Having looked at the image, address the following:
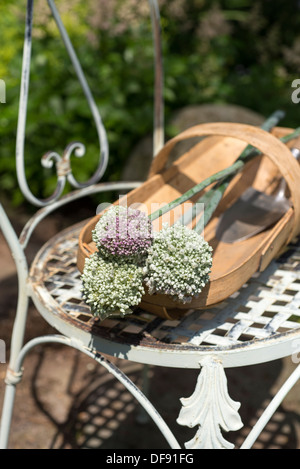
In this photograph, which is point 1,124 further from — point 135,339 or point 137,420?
point 135,339

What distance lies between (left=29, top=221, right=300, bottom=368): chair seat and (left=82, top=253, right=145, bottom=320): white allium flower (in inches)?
5.7

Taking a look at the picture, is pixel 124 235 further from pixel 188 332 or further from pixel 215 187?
pixel 215 187

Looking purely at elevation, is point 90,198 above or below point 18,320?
below

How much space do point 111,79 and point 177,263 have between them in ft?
7.03

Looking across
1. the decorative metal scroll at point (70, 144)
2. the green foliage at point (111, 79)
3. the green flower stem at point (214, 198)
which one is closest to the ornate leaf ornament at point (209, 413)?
the green flower stem at point (214, 198)

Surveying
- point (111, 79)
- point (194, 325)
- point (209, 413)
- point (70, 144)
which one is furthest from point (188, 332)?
point (111, 79)

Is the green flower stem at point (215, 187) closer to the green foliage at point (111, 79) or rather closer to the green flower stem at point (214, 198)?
the green flower stem at point (214, 198)

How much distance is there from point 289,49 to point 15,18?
1.84m

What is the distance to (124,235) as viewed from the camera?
35.9 inches

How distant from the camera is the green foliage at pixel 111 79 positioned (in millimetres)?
2861

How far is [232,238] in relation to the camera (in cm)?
131

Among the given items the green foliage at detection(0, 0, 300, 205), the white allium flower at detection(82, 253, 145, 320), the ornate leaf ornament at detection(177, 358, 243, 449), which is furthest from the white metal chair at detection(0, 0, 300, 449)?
the green foliage at detection(0, 0, 300, 205)
